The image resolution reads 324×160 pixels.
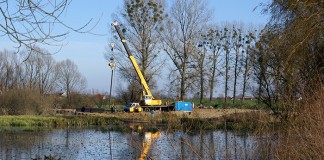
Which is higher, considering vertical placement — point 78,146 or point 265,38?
point 265,38

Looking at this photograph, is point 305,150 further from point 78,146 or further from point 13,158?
point 78,146

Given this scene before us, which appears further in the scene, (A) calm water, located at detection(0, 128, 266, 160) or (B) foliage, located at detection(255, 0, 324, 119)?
(A) calm water, located at detection(0, 128, 266, 160)

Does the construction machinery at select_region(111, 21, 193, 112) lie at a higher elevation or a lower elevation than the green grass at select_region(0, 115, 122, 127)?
higher

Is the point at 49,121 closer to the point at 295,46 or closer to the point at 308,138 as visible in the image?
the point at 295,46

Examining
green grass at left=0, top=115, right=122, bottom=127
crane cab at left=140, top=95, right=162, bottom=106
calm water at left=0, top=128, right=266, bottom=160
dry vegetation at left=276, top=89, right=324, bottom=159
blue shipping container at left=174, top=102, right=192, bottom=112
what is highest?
crane cab at left=140, top=95, right=162, bottom=106

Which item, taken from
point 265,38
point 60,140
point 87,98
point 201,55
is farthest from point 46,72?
point 265,38

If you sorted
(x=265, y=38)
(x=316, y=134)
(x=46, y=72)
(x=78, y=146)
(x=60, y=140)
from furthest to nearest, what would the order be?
1. (x=46, y=72)
2. (x=60, y=140)
3. (x=78, y=146)
4. (x=265, y=38)
5. (x=316, y=134)

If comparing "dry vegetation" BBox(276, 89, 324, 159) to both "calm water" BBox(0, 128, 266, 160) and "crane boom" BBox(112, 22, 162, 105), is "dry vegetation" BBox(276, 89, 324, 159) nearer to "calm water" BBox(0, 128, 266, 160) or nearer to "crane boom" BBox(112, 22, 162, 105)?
"calm water" BBox(0, 128, 266, 160)

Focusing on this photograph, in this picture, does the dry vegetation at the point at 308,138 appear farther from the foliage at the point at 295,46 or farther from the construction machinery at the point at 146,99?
the construction machinery at the point at 146,99

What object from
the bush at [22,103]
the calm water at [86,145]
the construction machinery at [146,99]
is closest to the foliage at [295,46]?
the calm water at [86,145]

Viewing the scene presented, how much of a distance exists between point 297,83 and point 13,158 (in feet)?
31.0

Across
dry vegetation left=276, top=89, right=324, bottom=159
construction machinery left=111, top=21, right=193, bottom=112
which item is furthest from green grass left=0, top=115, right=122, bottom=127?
dry vegetation left=276, top=89, right=324, bottom=159

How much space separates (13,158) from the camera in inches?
618

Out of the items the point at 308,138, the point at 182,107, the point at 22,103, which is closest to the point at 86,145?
the point at 308,138
